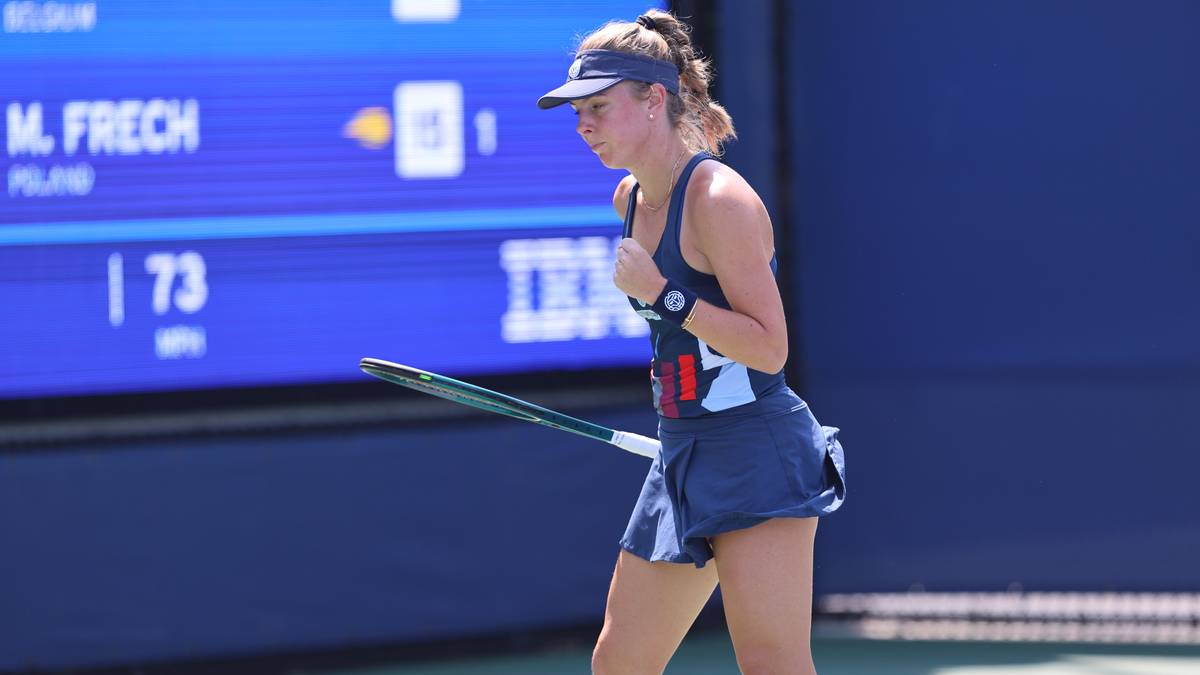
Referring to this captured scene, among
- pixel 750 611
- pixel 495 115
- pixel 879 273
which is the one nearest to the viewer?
pixel 750 611

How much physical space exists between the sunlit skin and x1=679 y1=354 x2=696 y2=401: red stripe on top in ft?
0.48

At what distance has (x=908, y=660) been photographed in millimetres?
5328

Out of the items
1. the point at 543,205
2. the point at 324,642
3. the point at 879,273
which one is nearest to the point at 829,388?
the point at 879,273

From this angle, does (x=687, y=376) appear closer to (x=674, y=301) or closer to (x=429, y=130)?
(x=674, y=301)

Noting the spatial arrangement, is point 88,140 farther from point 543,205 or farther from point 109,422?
point 543,205

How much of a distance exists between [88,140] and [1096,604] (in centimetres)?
367

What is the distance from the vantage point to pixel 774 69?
547cm

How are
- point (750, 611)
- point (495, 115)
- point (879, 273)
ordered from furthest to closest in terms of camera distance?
point (879, 273) < point (495, 115) < point (750, 611)

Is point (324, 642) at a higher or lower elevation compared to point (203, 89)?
lower

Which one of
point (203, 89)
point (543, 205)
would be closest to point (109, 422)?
point (203, 89)

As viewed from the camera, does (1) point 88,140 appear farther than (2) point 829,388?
No

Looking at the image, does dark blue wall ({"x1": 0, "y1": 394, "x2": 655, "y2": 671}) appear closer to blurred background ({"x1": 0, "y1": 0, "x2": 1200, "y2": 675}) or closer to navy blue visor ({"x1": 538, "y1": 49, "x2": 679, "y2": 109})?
blurred background ({"x1": 0, "y1": 0, "x2": 1200, "y2": 675})

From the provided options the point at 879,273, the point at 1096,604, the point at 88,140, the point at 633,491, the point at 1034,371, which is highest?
the point at 88,140

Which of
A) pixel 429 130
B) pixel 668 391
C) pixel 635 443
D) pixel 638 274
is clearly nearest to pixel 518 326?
pixel 429 130
